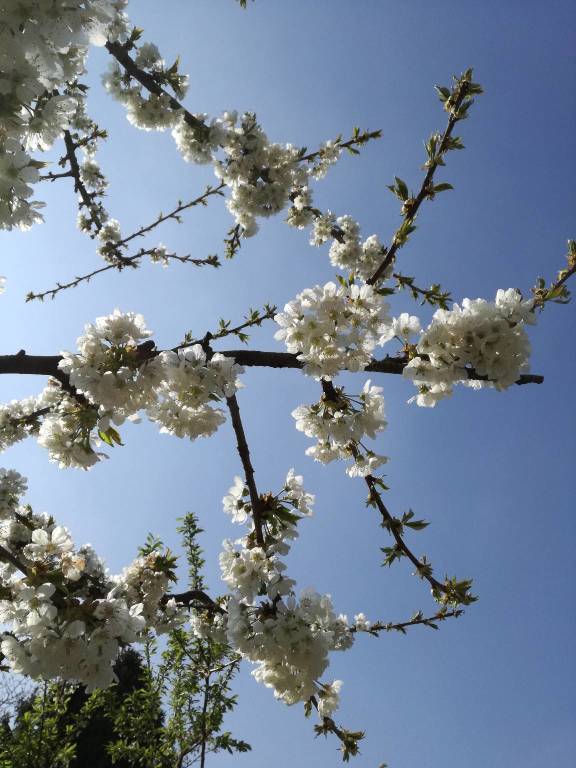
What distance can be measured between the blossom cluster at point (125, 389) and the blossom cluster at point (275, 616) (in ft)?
2.47

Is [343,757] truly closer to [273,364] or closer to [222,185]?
[273,364]

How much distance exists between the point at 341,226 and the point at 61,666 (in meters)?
6.26

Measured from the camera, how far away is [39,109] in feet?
6.46

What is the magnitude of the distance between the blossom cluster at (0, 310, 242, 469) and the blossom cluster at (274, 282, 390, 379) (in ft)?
1.24

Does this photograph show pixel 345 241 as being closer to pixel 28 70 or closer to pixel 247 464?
pixel 247 464

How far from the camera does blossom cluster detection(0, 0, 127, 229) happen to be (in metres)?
1.58

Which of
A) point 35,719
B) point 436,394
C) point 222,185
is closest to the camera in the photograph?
point 436,394

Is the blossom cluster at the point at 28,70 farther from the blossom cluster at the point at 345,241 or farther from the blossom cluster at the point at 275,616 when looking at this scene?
the blossom cluster at the point at 345,241

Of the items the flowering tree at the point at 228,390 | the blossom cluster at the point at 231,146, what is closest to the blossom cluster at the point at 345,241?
the blossom cluster at the point at 231,146

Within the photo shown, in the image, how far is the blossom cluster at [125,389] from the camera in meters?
2.42

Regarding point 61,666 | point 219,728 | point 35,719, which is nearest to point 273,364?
point 61,666

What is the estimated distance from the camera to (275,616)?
276 cm

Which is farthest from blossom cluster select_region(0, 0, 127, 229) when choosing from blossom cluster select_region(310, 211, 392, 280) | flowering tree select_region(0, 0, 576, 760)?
blossom cluster select_region(310, 211, 392, 280)

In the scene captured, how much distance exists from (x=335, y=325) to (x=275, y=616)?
1.65 m
